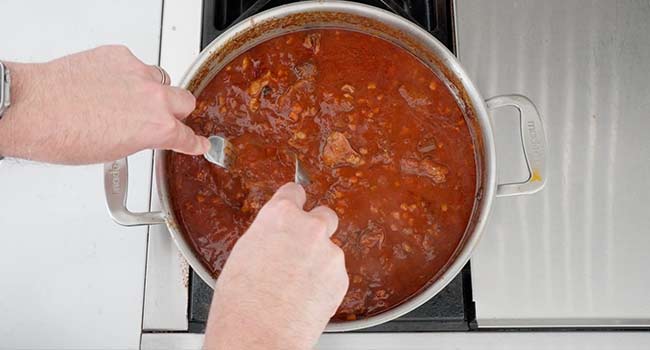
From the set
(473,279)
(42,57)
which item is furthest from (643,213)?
(42,57)

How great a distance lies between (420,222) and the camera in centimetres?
124

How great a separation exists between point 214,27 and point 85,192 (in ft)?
1.66

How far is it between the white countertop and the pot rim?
255 mm

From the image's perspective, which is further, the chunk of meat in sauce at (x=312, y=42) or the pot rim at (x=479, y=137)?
the chunk of meat in sauce at (x=312, y=42)

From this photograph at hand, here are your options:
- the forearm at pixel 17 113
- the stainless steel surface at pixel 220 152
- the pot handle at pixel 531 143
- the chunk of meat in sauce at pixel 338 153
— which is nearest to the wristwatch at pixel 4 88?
the forearm at pixel 17 113

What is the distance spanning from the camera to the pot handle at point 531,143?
120 cm

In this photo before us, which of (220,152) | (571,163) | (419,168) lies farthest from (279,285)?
(571,163)

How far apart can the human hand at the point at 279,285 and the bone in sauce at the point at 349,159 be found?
31 cm

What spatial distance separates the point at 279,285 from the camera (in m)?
0.86

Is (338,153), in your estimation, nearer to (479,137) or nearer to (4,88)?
(479,137)

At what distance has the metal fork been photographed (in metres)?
1.16

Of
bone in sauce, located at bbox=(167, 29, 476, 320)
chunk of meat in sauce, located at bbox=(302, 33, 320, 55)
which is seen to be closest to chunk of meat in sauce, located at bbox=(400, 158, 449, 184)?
bone in sauce, located at bbox=(167, 29, 476, 320)

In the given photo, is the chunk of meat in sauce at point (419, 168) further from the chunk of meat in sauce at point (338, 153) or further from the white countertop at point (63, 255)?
the white countertop at point (63, 255)

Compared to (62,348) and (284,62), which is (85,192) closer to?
(62,348)
